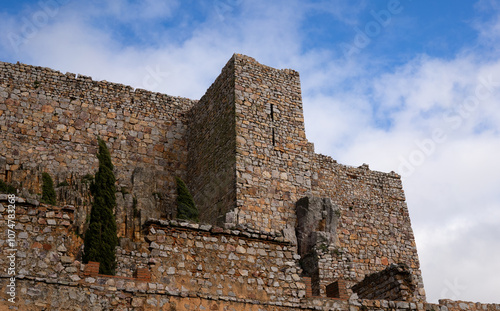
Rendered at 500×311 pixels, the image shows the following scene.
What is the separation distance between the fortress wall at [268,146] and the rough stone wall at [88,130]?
3.39m

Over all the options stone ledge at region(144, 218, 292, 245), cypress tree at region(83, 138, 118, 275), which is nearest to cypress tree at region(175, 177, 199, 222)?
cypress tree at region(83, 138, 118, 275)

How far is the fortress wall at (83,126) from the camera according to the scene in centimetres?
2048

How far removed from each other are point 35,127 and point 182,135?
18.4 feet

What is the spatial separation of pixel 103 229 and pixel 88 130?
8.12 meters

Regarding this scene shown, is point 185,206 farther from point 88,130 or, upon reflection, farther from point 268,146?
point 88,130

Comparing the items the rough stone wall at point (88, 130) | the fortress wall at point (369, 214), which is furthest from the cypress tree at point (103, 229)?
the fortress wall at point (369, 214)

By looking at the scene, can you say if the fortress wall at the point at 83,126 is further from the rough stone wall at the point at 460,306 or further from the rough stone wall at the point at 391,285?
the rough stone wall at the point at 460,306

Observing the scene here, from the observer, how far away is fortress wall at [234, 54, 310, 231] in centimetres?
1819

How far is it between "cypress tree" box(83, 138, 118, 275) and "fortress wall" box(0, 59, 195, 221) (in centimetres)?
337

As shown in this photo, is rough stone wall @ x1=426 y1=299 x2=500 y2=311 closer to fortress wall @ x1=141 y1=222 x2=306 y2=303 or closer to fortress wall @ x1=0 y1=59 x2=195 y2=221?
fortress wall @ x1=141 y1=222 x2=306 y2=303

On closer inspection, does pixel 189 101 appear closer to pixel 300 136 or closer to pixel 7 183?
pixel 300 136

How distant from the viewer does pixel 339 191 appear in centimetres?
2516

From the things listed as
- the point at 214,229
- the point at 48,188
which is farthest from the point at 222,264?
the point at 48,188

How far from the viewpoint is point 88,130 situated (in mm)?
21719
